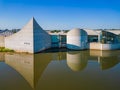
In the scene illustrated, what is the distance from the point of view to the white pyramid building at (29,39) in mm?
22109

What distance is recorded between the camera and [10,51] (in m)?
24.1

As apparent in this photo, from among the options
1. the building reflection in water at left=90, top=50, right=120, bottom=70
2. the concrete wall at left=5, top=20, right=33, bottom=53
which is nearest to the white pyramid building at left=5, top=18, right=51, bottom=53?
the concrete wall at left=5, top=20, right=33, bottom=53

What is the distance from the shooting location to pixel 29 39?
22344mm

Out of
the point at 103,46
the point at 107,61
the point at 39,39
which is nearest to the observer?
the point at 107,61

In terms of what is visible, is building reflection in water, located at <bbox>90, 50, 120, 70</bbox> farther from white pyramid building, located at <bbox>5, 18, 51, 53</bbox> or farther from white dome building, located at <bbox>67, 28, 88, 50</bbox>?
white pyramid building, located at <bbox>5, 18, 51, 53</bbox>

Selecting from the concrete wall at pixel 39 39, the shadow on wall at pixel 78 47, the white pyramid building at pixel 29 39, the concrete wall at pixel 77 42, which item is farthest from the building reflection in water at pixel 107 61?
the white pyramid building at pixel 29 39

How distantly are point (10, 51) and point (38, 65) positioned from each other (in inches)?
388

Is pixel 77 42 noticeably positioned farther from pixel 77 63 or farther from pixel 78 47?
pixel 77 63

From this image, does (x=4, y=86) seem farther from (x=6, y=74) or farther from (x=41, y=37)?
(x=41, y=37)

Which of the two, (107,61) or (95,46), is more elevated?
(95,46)

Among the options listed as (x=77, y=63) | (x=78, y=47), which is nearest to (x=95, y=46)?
(x=78, y=47)

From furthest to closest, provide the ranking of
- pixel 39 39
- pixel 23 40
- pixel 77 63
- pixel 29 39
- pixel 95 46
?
1. pixel 95 46
2. pixel 39 39
3. pixel 23 40
4. pixel 29 39
5. pixel 77 63

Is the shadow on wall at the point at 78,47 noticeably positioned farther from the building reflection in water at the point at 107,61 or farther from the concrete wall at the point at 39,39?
the building reflection in water at the point at 107,61

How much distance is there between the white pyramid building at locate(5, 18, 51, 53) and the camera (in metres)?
22.1
